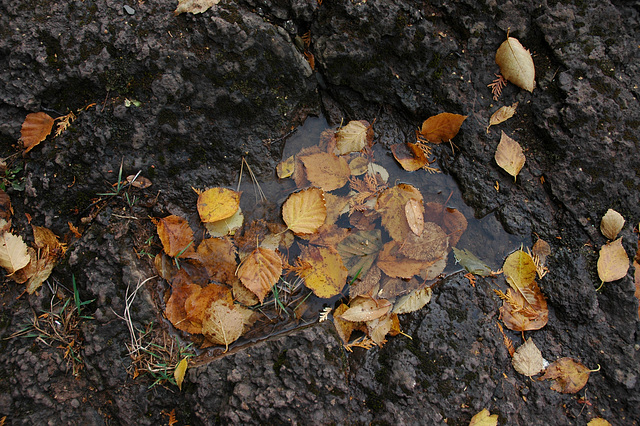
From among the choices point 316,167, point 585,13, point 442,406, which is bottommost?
point 442,406

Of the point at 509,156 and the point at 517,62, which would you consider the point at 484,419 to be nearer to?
the point at 509,156

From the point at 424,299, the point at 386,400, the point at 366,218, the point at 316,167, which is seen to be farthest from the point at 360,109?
the point at 386,400

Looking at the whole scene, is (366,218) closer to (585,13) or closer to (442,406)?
(442,406)

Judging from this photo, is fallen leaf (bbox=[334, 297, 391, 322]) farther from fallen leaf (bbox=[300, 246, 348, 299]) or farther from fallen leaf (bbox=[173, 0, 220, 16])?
fallen leaf (bbox=[173, 0, 220, 16])

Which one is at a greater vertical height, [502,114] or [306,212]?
[502,114]

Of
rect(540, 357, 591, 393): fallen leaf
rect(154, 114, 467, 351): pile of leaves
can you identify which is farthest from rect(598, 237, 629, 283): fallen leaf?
rect(154, 114, 467, 351): pile of leaves

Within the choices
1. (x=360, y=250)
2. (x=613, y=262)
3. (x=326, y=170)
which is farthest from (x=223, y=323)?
(x=613, y=262)

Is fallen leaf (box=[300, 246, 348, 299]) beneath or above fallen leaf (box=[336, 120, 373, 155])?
beneath
